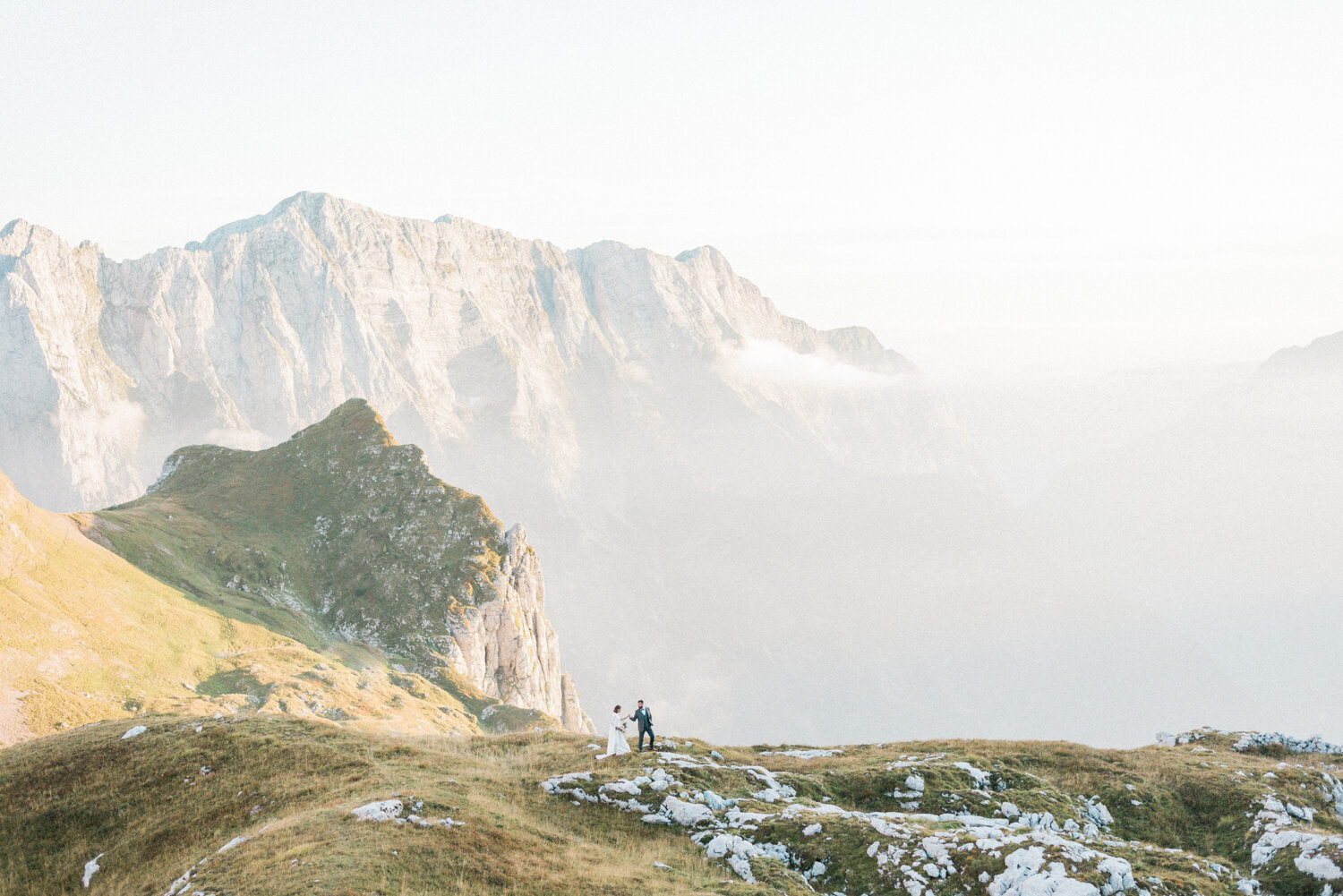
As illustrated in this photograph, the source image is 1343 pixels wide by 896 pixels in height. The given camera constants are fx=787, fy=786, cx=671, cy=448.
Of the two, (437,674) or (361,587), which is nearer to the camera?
(437,674)

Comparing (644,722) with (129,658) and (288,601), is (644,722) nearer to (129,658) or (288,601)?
(129,658)

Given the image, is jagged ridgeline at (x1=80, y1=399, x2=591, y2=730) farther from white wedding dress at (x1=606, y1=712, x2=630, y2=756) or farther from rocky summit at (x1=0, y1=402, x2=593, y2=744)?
white wedding dress at (x1=606, y1=712, x2=630, y2=756)

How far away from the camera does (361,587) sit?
145625 millimetres

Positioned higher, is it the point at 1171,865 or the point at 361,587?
the point at 361,587

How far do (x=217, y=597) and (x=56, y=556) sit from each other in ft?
80.0

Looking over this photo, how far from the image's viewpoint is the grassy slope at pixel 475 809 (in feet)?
89.2

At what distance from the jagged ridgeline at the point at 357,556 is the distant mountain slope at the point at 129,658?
8032 millimetres

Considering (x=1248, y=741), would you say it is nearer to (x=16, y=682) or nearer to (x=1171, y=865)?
(x=1171, y=865)

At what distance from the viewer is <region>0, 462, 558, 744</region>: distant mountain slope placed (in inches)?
2997

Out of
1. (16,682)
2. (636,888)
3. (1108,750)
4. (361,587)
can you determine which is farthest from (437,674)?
(636,888)

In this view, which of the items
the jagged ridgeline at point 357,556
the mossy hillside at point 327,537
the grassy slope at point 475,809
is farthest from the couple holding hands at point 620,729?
the mossy hillside at point 327,537

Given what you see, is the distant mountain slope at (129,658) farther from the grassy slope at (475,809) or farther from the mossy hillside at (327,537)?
the grassy slope at (475,809)

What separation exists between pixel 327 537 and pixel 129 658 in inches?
2552

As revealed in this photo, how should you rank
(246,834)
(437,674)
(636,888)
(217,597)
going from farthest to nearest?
1. (437,674)
2. (217,597)
3. (246,834)
4. (636,888)
